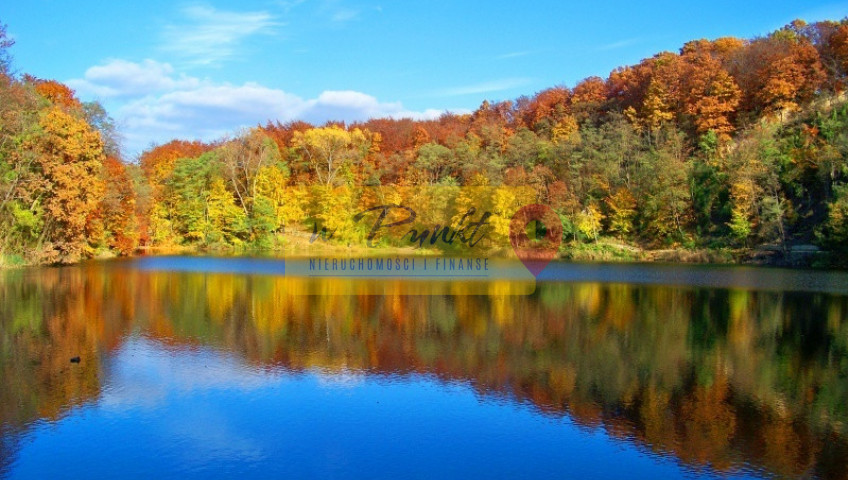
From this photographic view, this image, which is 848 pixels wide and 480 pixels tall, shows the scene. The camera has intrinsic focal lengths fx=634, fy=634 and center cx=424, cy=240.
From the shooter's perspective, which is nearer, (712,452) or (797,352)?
(712,452)

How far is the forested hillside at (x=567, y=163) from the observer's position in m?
32.2

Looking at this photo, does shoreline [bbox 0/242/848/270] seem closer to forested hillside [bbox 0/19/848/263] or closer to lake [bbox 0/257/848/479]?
forested hillside [bbox 0/19/848/263]

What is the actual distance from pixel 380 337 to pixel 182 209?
1627 inches

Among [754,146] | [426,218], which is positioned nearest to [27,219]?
[426,218]

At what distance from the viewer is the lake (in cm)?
794

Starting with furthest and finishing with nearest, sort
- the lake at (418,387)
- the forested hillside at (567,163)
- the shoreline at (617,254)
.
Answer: the shoreline at (617,254), the forested hillside at (567,163), the lake at (418,387)

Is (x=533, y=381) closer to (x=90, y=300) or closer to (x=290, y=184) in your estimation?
(x=90, y=300)

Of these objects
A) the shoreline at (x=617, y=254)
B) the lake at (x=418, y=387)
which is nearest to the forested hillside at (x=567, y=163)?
the shoreline at (x=617, y=254)

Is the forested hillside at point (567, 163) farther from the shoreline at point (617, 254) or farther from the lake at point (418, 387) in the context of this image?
the lake at point (418, 387)

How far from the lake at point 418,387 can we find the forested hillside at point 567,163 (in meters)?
13.0

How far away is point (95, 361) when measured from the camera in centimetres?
1234

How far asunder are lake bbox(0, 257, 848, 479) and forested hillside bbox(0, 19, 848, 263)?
1301cm

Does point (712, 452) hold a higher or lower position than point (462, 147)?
lower

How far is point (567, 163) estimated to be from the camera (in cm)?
5156
